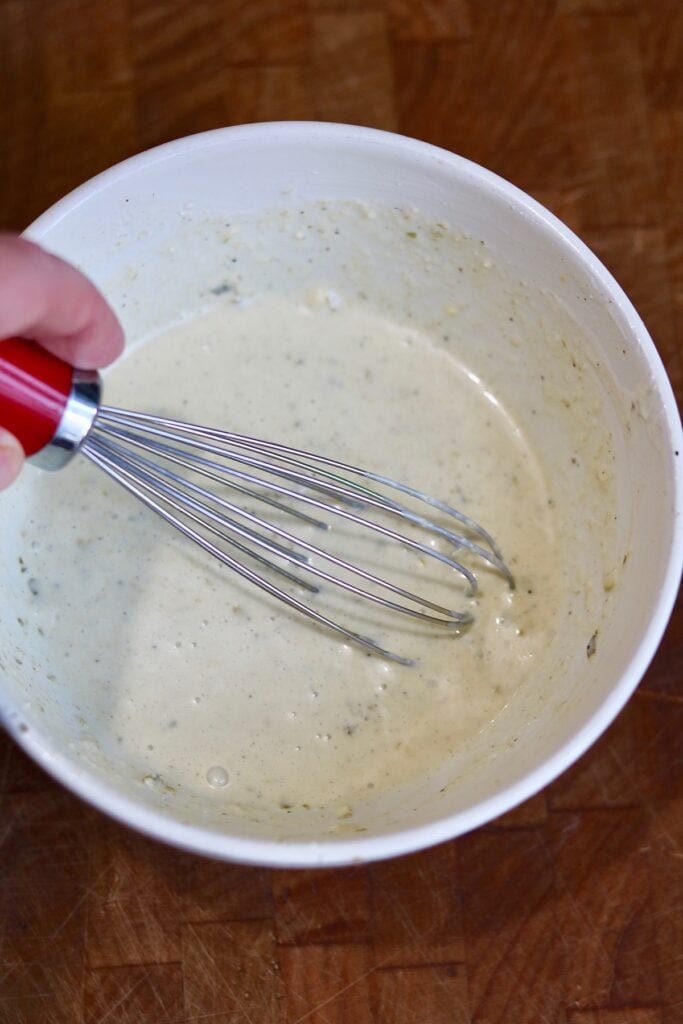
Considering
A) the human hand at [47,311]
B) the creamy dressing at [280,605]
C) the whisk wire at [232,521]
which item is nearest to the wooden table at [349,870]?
the creamy dressing at [280,605]

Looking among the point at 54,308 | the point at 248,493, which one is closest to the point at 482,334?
the point at 248,493

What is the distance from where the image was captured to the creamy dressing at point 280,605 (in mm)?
653

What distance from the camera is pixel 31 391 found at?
1.61 ft

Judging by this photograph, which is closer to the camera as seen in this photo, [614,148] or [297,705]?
[297,705]

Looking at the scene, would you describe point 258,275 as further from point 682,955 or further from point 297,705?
point 682,955

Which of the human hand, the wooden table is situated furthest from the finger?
the wooden table

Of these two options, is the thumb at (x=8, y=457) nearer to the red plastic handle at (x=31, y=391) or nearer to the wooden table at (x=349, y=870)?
the red plastic handle at (x=31, y=391)

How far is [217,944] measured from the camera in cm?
65

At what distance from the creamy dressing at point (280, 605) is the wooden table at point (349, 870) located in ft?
0.23

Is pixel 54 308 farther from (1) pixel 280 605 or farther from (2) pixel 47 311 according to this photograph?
(1) pixel 280 605

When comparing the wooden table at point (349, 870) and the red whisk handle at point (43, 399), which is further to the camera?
the wooden table at point (349, 870)

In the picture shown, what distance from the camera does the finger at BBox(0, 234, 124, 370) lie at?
465mm

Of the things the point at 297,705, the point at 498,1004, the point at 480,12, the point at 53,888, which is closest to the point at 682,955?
the point at 498,1004

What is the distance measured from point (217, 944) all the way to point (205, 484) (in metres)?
0.30
